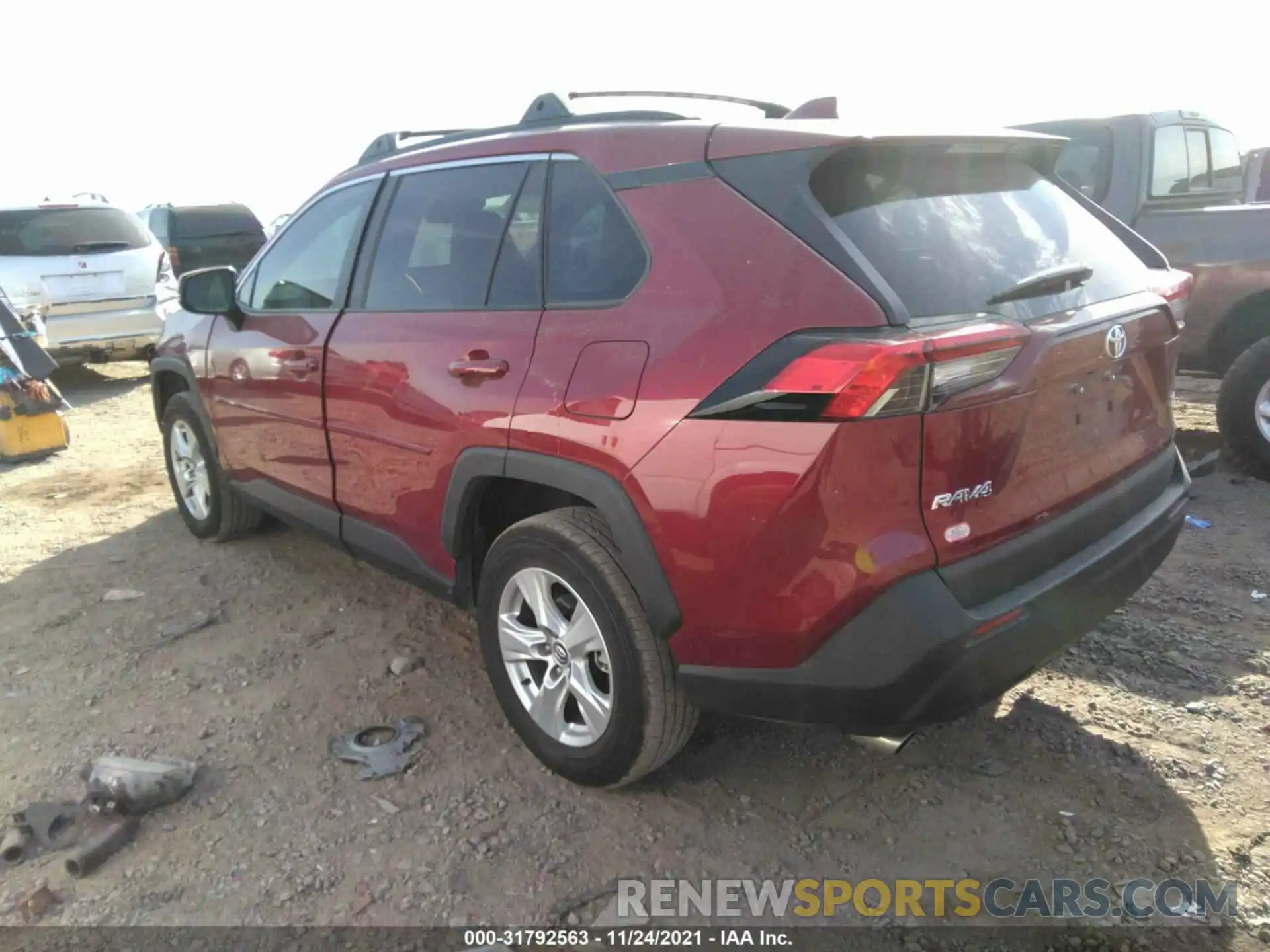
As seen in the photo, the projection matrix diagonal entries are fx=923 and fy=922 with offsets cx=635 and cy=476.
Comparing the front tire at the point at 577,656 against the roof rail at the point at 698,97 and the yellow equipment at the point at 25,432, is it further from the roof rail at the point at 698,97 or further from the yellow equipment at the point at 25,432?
the yellow equipment at the point at 25,432

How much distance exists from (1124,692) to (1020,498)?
1.28 metres

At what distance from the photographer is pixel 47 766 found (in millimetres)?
2881

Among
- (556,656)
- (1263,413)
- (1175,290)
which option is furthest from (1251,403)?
(556,656)

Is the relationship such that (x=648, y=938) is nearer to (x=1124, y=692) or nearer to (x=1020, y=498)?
(x=1020, y=498)

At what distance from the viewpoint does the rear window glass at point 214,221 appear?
12.3 metres

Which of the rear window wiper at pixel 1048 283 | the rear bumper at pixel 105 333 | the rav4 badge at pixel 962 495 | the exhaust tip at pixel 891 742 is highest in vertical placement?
the rear window wiper at pixel 1048 283

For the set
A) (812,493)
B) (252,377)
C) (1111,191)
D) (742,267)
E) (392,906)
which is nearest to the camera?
(812,493)

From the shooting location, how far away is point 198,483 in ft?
15.5

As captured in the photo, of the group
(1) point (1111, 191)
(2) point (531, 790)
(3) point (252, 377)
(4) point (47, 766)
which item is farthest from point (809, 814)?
(1) point (1111, 191)

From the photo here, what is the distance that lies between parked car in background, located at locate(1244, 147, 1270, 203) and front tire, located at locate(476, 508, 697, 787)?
877 cm

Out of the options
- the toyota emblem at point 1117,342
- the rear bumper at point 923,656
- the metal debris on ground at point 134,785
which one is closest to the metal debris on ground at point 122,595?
the metal debris on ground at point 134,785

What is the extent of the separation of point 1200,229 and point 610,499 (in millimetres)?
4486

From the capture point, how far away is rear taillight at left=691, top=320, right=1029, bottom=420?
187 centimetres

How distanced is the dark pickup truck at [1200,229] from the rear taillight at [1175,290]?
6.95ft
